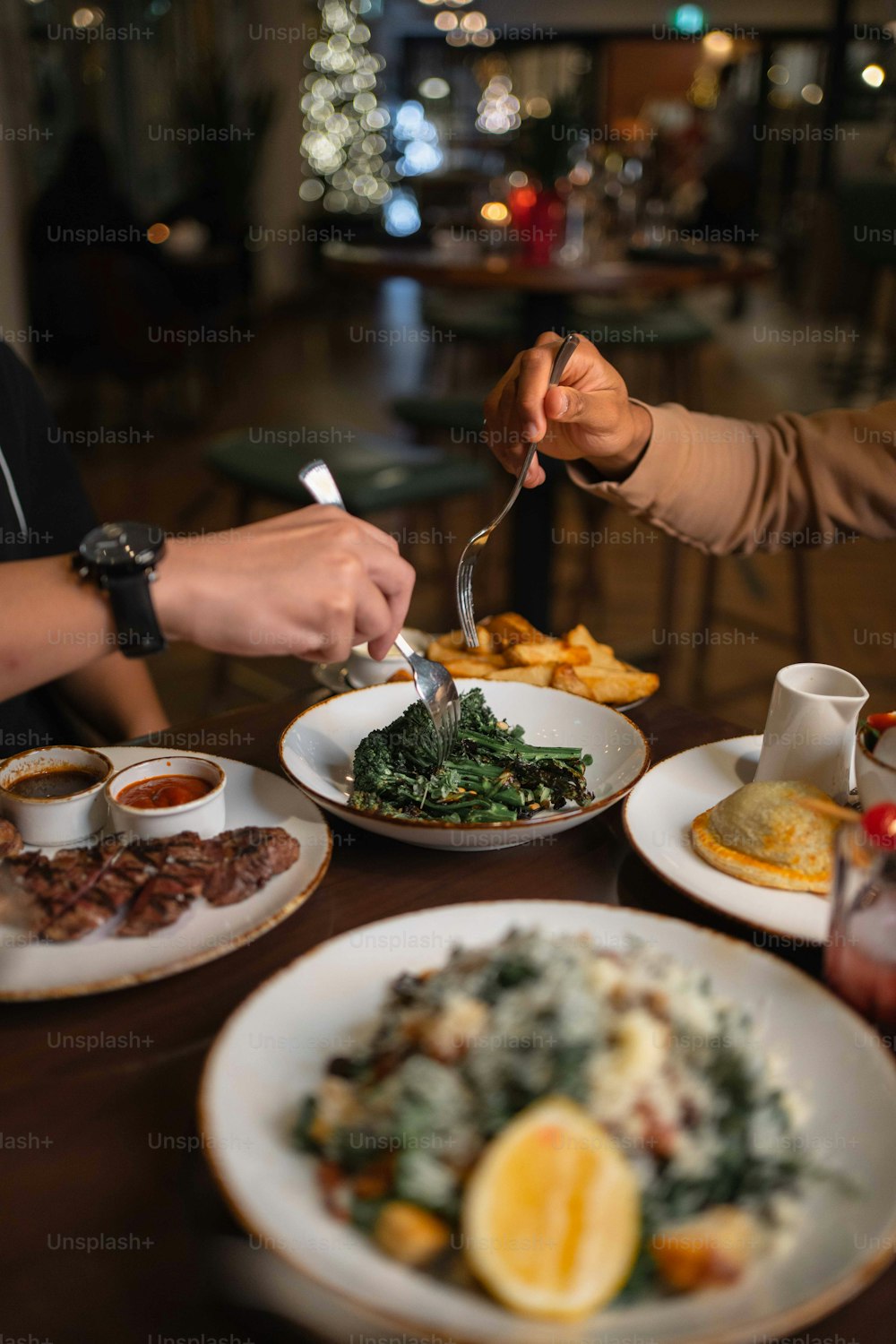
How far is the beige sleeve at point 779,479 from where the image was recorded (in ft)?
5.47

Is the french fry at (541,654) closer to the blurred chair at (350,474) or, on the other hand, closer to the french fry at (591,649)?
the french fry at (591,649)

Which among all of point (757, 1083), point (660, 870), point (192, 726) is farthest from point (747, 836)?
point (192, 726)

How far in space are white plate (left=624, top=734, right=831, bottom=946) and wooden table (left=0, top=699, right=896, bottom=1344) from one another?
0.10ft

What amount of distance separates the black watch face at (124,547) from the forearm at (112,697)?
79cm

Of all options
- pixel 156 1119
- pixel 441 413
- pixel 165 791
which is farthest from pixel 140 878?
pixel 441 413

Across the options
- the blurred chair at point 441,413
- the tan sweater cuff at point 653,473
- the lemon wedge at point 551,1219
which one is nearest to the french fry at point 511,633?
the tan sweater cuff at point 653,473

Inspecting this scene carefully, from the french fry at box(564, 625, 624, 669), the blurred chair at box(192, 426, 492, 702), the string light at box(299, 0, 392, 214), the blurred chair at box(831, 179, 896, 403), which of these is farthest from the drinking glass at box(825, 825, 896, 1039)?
the string light at box(299, 0, 392, 214)

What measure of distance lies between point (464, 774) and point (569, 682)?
0.30m

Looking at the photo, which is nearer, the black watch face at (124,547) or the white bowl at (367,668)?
the black watch face at (124,547)

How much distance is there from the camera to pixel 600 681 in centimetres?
143

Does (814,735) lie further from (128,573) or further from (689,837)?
(128,573)

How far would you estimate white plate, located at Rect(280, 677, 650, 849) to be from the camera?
1058mm

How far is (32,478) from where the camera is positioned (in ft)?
5.55

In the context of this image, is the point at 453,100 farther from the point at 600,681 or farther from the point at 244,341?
the point at 600,681
